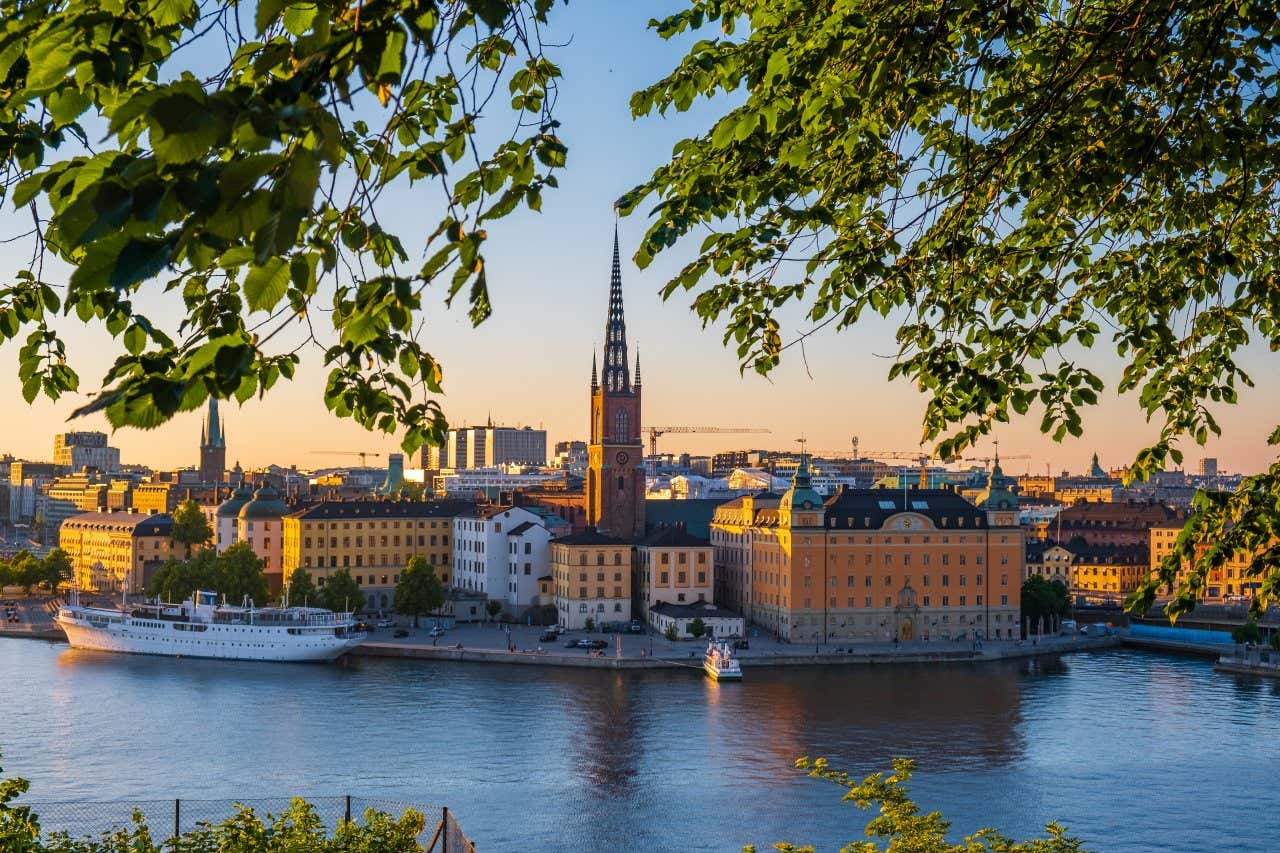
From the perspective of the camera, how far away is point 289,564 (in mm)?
43188

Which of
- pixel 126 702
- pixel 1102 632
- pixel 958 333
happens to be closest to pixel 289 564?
pixel 126 702

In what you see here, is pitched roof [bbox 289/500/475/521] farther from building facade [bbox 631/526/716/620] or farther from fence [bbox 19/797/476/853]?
fence [bbox 19/797/476/853]

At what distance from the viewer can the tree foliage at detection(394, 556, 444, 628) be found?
124ft

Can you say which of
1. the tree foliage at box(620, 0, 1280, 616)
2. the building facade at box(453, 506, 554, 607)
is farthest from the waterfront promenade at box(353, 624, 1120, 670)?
the tree foliage at box(620, 0, 1280, 616)

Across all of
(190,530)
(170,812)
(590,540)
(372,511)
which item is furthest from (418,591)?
(170,812)

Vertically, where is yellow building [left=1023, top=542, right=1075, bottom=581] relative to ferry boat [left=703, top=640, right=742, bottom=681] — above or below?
above

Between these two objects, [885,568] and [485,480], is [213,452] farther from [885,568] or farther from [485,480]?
[885,568]

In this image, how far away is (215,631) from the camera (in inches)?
1330

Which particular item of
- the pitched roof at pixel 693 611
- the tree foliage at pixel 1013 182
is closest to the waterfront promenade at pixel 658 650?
the pitched roof at pixel 693 611

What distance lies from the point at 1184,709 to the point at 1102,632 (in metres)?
13.7

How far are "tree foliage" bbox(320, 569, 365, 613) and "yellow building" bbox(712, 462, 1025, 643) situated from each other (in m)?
11.5

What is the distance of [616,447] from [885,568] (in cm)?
1308

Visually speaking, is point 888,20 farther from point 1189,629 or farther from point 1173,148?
point 1189,629

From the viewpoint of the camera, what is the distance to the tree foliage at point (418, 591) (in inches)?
1487
